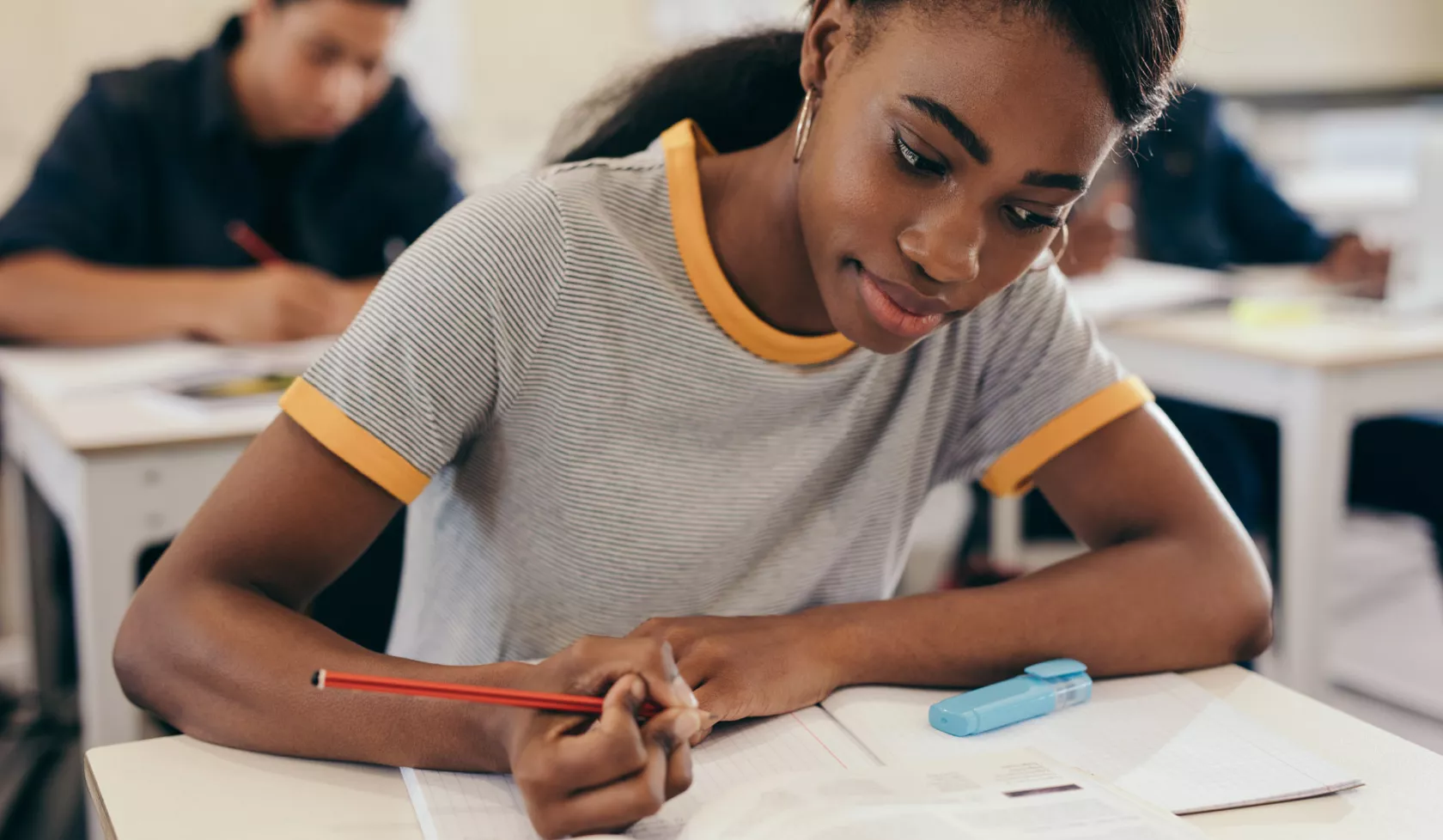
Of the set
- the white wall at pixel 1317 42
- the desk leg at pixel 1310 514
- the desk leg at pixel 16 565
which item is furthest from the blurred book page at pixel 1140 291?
the white wall at pixel 1317 42

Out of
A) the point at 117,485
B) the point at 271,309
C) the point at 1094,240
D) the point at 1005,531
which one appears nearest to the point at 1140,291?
the point at 1094,240

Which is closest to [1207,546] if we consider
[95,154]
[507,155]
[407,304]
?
[407,304]

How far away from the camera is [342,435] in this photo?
774 mm

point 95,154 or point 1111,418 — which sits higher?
point 95,154

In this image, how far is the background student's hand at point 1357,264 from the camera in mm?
2426

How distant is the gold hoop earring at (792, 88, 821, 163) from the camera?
0.86 metres

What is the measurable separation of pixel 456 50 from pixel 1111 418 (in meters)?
2.52

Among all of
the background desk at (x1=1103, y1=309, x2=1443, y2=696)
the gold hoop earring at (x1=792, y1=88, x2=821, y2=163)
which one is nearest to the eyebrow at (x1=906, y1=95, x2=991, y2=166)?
the gold hoop earring at (x1=792, y1=88, x2=821, y2=163)

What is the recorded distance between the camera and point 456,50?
312 centimetres

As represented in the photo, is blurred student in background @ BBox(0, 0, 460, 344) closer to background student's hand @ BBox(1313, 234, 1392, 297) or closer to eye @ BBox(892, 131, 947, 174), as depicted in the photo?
eye @ BBox(892, 131, 947, 174)

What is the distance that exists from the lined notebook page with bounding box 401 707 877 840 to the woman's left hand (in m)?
0.01

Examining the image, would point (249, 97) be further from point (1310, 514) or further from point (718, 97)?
point (1310, 514)

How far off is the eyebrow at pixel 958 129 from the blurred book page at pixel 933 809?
0.35 meters

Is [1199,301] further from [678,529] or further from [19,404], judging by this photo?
[19,404]
